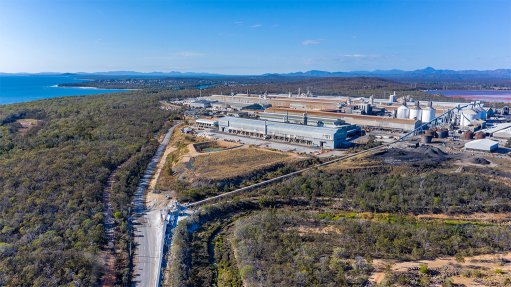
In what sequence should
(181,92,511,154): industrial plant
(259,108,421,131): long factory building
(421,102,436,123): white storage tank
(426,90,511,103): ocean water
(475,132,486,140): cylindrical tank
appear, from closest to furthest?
(181,92,511,154): industrial plant, (475,132,486,140): cylindrical tank, (259,108,421,131): long factory building, (421,102,436,123): white storage tank, (426,90,511,103): ocean water

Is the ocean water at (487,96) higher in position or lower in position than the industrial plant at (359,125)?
higher

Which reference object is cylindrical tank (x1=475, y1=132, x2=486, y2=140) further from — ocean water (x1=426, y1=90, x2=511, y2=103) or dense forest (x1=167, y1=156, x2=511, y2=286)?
ocean water (x1=426, y1=90, x2=511, y2=103)

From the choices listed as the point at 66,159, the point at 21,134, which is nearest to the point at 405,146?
the point at 66,159

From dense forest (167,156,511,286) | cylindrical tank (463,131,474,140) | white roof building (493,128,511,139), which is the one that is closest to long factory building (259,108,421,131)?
cylindrical tank (463,131,474,140)

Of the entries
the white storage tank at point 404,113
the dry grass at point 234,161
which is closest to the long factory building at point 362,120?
the white storage tank at point 404,113

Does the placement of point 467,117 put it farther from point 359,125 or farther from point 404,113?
point 359,125

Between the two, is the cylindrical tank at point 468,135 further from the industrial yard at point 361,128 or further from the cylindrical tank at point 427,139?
the cylindrical tank at point 427,139
